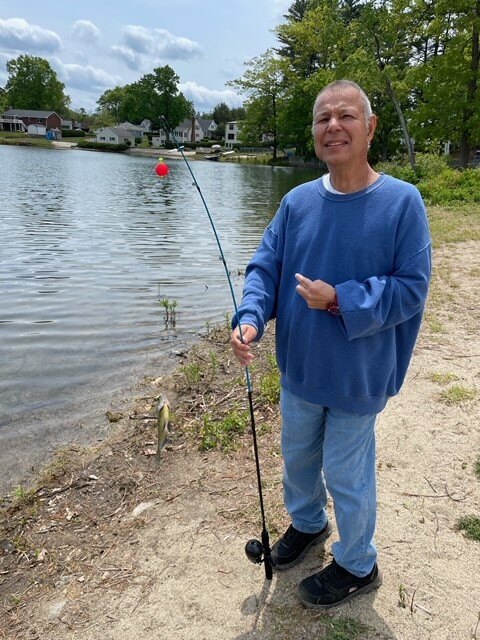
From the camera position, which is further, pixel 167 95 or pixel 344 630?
pixel 167 95

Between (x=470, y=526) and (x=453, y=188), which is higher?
(x=453, y=188)

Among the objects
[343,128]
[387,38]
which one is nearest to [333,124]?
[343,128]

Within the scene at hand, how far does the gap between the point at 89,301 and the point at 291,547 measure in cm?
733

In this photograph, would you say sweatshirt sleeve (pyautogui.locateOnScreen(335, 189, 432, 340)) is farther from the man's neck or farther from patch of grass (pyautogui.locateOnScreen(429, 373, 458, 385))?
patch of grass (pyautogui.locateOnScreen(429, 373, 458, 385))

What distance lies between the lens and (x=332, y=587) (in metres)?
2.62

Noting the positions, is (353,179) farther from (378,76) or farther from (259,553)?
(378,76)

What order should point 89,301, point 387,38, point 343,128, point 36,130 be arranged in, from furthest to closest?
point 36,130 < point 387,38 < point 89,301 < point 343,128

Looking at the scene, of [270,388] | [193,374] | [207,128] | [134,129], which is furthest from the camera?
[207,128]

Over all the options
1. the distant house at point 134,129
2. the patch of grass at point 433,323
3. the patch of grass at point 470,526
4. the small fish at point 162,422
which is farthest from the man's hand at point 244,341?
the distant house at point 134,129

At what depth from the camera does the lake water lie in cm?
548

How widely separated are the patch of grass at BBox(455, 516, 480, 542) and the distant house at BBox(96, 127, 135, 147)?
104 meters

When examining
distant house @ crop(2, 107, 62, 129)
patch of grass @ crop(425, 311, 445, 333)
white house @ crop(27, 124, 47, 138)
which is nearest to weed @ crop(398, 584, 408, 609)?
patch of grass @ crop(425, 311, 445, 333)

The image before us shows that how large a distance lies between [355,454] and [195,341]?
5.35m

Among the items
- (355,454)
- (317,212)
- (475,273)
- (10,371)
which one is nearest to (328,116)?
(317,212)
